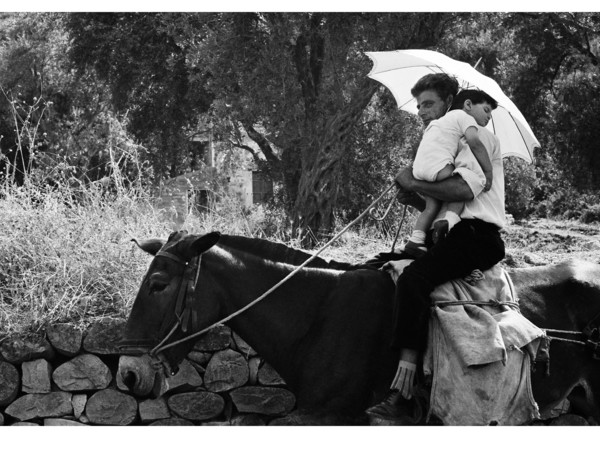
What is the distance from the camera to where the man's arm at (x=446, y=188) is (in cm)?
467

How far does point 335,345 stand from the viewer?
4.62 meters

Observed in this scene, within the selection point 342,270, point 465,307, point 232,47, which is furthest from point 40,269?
point 232,47

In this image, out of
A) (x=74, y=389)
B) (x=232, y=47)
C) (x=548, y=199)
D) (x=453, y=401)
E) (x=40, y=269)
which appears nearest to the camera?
(x=453, y=401)

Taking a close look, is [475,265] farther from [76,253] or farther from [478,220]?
[76,253]

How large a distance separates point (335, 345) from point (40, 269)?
318cm

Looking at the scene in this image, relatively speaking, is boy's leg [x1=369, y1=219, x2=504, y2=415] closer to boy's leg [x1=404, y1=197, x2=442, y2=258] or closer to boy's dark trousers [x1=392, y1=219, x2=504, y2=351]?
boy's dark trousers [x1=392, y1=219, x2=504, y2=351]

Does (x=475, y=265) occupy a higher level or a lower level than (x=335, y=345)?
higher

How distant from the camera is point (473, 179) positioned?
465 cm

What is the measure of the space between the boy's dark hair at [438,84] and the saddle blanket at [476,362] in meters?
1.17

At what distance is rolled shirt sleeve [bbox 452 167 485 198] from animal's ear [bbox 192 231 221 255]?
140 centimetres

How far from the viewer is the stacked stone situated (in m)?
6.20

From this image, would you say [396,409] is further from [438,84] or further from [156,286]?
[438,84]

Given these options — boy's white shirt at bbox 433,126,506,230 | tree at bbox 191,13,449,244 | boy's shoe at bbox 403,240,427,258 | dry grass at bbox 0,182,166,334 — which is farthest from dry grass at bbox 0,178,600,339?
tree at bbox 191,13,449,244

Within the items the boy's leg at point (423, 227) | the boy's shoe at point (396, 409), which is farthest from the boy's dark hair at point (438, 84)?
the boy's shoe at point (396, 409)
